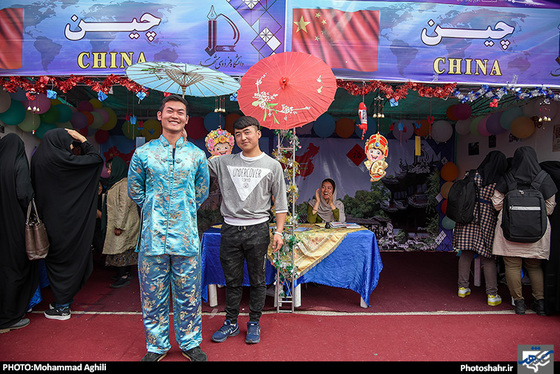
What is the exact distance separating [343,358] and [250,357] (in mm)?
695

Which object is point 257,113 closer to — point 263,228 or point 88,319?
point 263,228

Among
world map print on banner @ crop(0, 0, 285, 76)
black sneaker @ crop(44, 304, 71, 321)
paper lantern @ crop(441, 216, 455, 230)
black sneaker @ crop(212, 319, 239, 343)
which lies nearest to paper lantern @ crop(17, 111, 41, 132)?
world map print on banner @ crop(0, 0, 285, 76)

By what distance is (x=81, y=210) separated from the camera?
3439 millimetres

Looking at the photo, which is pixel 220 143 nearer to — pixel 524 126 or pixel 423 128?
pixel 423 128

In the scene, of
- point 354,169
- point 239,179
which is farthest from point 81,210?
point 354,169

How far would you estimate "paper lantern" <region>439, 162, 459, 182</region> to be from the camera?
6.59m

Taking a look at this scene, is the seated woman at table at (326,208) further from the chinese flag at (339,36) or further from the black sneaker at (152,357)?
the black sneaker at (152,357)

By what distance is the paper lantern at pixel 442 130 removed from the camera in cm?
620

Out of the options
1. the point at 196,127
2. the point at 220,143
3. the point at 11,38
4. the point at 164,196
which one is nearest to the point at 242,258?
the point at 164,196

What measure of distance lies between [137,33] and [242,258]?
263 centimetres

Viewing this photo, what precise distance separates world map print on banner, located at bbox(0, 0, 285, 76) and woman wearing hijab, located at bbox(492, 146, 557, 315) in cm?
276

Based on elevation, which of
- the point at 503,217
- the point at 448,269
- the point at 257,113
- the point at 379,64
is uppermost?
the point at 379,64

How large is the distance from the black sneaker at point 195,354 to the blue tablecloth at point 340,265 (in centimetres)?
114

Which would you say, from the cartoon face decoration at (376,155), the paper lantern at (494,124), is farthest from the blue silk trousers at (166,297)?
the paper lantern at (494,124)
